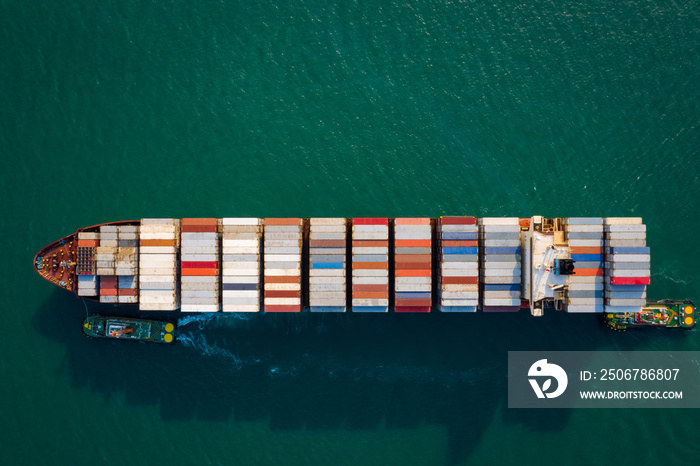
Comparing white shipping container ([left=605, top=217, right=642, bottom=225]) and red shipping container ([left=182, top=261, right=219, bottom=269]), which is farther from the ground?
white shipping container ([left=605, top=217, right=642, bottom=225])

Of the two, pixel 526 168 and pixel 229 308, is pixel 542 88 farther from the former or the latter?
pixel 229 308

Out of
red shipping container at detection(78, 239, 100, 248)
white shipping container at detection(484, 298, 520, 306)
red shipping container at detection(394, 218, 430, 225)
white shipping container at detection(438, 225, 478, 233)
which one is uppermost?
red shipping container at detection(394, 218, 430, 225)

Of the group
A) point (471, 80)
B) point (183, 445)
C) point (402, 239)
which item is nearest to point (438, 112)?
point (471, 80)

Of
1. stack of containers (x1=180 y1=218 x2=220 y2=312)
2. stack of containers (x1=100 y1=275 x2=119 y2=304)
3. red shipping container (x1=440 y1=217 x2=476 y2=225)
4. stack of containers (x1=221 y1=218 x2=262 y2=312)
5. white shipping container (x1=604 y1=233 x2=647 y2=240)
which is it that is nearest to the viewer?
white shipping container (x1=604 y1=233 x2=647 y2=240)

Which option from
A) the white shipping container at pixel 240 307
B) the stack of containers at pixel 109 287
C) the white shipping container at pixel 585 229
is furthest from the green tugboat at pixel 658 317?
the stack of containers at pixel 109 287

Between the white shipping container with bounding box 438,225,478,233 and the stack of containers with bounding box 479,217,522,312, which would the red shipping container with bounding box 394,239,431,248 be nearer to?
the white shipping container with bounding box 438,225,478,233

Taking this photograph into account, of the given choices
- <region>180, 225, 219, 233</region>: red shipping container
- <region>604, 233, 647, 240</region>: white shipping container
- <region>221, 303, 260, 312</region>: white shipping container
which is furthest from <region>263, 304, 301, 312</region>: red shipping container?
<region>604, 233, 647, 240</region>: white shipping container

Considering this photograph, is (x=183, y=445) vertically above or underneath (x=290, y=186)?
underneath
